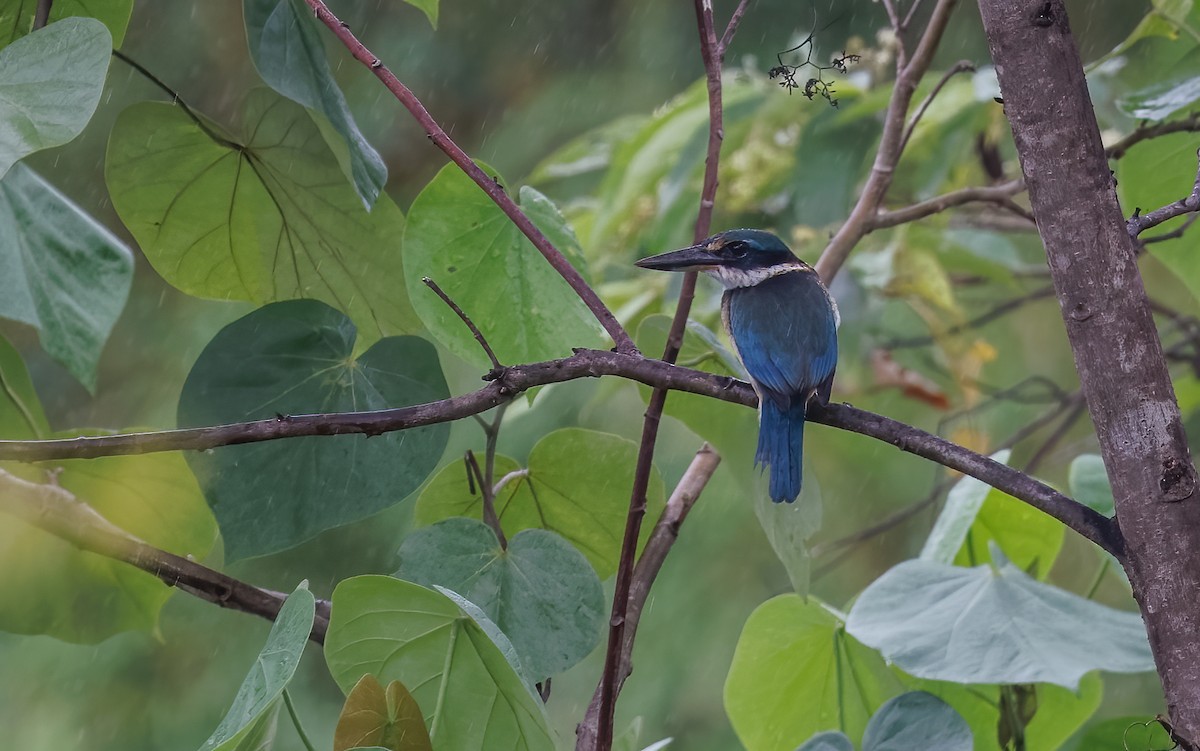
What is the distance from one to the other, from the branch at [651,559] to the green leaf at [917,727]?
194 millimetres

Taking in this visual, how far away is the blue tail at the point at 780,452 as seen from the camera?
35.7 inches

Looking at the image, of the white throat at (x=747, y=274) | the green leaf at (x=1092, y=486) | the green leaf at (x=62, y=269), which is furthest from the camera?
the white throat at (x=747, y=274)

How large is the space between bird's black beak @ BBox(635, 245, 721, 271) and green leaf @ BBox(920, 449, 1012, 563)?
1.05 feet

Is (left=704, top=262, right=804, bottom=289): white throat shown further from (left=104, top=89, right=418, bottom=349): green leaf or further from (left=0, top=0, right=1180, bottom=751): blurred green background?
(left=104, top=89, right=418, bottom=349): green leaf

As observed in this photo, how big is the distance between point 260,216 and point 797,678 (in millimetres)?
621

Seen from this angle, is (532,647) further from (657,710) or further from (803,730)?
(657,710)

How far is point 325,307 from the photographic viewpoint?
806mm

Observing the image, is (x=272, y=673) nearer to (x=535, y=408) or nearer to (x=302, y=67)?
(x=302, y=67)

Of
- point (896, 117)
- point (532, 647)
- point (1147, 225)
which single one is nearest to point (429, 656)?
point (532, 647)

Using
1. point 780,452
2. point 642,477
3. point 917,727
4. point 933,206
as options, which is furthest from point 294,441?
point 933,206

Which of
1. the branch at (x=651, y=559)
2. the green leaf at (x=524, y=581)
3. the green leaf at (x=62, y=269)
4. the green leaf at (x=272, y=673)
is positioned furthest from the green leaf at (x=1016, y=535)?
the green leaf at (x=62, y=269)

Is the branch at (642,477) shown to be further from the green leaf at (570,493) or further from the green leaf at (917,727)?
the green leaf at (917,727)

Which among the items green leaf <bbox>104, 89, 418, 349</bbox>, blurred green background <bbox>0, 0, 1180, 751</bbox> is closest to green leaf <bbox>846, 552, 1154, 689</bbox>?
green leaf <bbox>104, 89, 418, 349</bbox>

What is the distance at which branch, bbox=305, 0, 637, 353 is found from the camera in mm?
754
